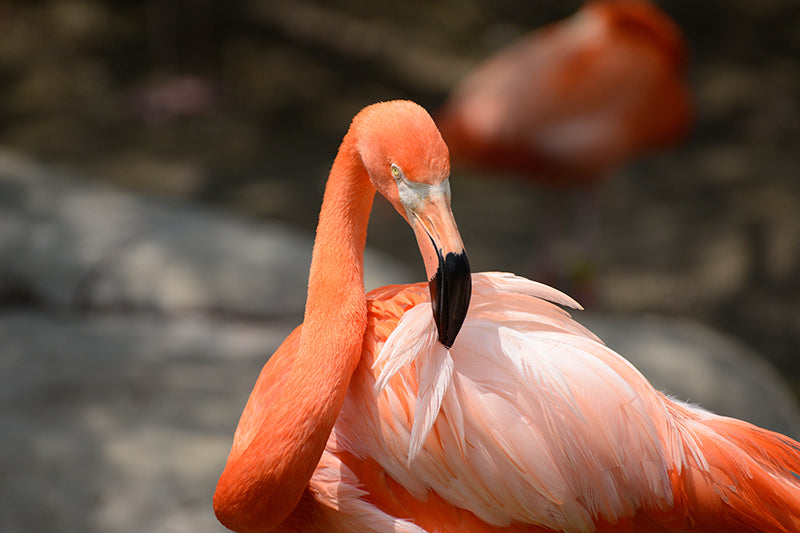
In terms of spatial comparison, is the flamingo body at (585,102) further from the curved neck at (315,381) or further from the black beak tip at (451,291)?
the black beak tip at (451,291)

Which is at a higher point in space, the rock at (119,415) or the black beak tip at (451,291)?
the black beak tip at (451,291)

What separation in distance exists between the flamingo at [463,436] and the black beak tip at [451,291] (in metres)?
0.14

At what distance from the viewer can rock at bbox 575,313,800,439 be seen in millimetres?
3037

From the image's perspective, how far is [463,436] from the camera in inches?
62.9

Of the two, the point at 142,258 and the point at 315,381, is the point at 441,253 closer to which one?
the point at 315,381

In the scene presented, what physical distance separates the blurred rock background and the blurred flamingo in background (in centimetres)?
75

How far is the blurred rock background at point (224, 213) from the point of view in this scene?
2.85 m

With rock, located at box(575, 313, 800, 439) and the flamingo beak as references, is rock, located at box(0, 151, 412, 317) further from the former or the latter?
the flamingo beak

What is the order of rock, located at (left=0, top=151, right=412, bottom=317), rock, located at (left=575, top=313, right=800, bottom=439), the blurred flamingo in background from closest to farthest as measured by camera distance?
rock, located at (left=575, top=313, right=800, bottom=439), rock, located at (left=0, top=151, right=412, bottom=317), the blurred flamingo in background

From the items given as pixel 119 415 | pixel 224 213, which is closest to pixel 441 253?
pixel 119 415

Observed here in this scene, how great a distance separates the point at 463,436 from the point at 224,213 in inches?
112

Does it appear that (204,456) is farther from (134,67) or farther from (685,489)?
(134,67)

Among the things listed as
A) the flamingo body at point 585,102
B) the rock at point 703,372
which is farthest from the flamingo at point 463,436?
the flamingo body at point 585,102

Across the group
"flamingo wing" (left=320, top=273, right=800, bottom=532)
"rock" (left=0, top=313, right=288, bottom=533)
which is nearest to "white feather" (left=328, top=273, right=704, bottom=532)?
→ "flamingo wing" (left=320, top=273, right=800, bottom=532)
